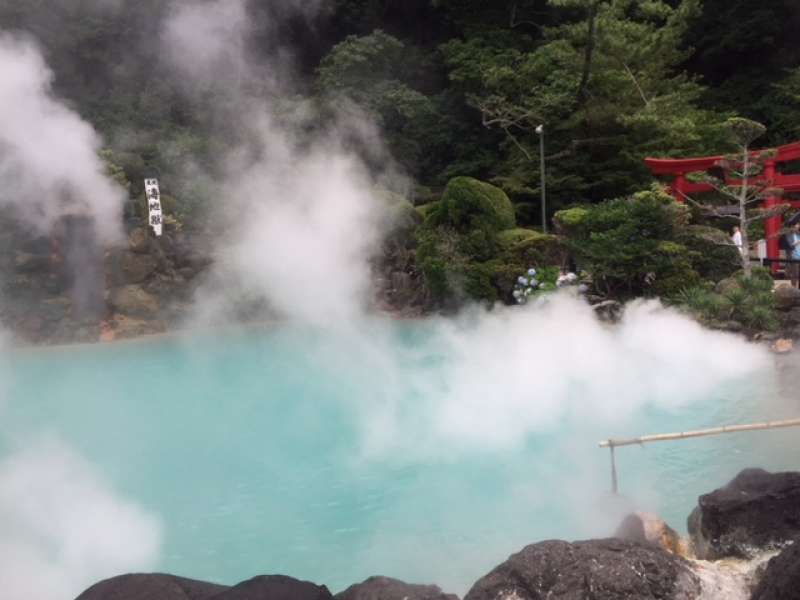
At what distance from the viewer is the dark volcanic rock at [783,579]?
2.63 metres

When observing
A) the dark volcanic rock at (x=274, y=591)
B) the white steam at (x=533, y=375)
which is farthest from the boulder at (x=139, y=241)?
the dark volcanic rock at (x=274, y=591)

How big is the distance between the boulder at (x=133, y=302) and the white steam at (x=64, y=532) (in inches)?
356

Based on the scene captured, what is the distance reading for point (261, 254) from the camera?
14258mm

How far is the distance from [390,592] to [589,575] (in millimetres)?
863

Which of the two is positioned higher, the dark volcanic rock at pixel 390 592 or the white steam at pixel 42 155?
the white steam at pixel 42 155

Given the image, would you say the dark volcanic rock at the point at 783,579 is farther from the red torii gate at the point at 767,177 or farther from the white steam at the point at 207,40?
the white steam at the point at 207,40

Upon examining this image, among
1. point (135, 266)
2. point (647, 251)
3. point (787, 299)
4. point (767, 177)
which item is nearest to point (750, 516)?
point (787, 299)

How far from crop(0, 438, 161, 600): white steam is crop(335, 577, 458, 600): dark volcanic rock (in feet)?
5.53

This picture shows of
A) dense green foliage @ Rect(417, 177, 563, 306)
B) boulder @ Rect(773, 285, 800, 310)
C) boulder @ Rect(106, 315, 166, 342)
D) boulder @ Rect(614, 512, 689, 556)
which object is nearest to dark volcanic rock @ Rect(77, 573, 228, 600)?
boulder @ Rect(614, 512, 689, 556)

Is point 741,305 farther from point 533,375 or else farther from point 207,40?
point 207,40

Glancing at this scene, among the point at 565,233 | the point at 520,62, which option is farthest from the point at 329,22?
the point at 565,233

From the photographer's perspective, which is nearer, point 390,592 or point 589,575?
point 589,575

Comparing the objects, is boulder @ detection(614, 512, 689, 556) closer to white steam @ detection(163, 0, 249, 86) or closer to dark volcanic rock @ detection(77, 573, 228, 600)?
dark volcanic rock @ detection(77, 573, 228, 600)

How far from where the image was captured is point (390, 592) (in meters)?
3.26
